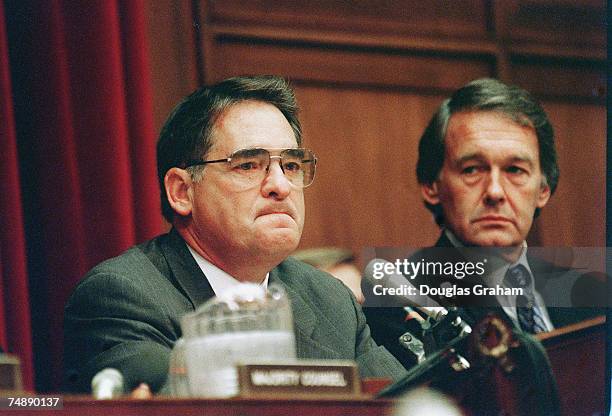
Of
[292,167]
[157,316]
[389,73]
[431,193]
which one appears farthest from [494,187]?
[157,316]

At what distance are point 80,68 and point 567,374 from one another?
1.58m

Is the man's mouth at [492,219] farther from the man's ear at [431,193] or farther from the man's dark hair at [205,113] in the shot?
the man's dark hair at [205,113]

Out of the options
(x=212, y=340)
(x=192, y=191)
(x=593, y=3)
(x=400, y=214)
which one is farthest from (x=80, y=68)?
(x=593, y=3)

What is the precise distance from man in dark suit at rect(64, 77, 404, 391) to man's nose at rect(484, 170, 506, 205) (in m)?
Result: 0.57

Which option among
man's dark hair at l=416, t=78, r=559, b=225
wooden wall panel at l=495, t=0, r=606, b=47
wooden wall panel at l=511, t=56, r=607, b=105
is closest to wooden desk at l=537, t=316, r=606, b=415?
man's dark hair at l=416, t=78, r=559, b=225

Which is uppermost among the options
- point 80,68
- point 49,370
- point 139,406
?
point 80,68

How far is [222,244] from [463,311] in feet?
2.27

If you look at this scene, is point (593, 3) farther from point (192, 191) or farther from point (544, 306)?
point (192, 191)

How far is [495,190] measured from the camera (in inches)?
138

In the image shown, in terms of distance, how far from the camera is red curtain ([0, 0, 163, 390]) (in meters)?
3.28

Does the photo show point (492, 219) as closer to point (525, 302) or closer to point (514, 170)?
point (514, 170)

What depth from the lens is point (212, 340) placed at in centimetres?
219

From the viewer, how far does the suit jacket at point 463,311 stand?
314cm

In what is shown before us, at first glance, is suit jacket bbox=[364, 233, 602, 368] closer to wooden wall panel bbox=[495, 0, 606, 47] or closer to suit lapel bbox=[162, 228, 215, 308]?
suit lapel bbox=[162, 228, 215, 308]
